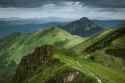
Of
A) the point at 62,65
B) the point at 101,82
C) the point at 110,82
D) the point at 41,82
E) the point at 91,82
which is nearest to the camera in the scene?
the point at 91,82

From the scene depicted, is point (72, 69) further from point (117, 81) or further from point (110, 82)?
point (117, 81)

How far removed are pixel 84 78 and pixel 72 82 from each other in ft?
29.7

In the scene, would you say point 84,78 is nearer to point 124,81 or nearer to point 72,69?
point 72,69

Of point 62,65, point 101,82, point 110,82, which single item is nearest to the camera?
point 101,82

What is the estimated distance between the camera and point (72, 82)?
15275 cm

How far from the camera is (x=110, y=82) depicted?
163m

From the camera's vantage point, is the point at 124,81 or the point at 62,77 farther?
the point at 124,81

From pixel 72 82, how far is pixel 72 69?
25.8 ft

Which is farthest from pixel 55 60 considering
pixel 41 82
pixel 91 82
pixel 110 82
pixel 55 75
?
pixel 91 82

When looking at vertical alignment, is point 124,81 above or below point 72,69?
below

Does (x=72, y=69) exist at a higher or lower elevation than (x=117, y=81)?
higher

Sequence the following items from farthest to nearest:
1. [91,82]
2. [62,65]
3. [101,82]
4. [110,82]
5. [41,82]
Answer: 1. [41,82]
2. [62,65]
3. [110,82]
4. [101,82]
5. [91,82]

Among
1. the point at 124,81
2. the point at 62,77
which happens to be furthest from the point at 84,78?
the point at 124,81

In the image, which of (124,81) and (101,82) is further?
(124,81)
